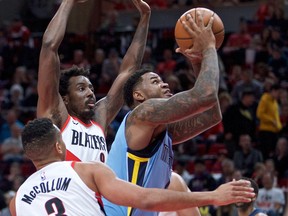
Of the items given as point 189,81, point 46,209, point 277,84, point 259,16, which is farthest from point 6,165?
point 46,209

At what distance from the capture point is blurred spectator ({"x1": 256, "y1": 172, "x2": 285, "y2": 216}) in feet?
38.6

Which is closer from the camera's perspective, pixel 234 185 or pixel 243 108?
pixel 234 185

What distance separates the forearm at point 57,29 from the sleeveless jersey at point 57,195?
6.58ft

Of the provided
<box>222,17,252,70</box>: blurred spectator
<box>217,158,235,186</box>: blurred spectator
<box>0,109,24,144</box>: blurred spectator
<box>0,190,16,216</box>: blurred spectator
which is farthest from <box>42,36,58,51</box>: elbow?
<box>222,17,252,70</box>: blurred spectator

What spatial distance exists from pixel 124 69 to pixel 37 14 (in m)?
14.4

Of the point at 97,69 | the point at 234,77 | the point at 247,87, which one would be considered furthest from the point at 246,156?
the point at 97,69

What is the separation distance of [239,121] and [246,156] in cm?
91

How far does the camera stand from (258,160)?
12781mm

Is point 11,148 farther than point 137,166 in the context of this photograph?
Yes

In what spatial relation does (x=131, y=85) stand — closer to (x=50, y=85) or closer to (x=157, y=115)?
(x=157, y=115)

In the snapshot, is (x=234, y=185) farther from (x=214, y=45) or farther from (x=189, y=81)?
(x=189, y=81)

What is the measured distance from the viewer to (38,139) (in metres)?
4.56

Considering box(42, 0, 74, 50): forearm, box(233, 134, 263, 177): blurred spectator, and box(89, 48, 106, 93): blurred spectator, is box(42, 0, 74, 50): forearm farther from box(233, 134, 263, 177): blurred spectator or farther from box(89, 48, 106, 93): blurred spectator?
box(89, 48, 106, 93): blurred spectator

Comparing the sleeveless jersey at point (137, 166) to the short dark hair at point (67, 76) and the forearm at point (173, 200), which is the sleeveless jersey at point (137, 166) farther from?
the short dark hair at point (67, 76)
